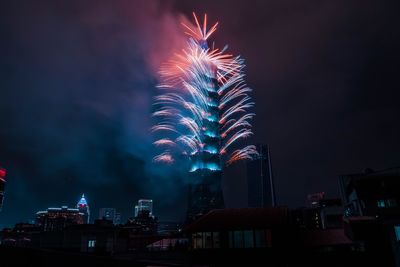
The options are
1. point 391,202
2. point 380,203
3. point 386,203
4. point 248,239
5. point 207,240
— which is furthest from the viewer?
point 380,203

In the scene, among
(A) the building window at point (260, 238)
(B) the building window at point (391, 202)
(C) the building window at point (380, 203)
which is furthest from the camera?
(C) the building window at point (380, 203)

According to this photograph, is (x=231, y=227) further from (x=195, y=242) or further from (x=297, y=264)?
(x=297, y=264)

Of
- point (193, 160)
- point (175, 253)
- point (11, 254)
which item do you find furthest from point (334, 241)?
point (193, 160)

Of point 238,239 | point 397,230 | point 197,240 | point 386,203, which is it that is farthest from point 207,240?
point 386,203

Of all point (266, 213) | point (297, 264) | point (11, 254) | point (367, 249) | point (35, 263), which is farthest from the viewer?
point (266, 213)

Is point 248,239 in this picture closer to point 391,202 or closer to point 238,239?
point 238,239

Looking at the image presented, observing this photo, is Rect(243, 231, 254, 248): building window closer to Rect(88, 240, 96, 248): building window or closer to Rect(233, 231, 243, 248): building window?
Rect(233, 231, 243, 248): building window

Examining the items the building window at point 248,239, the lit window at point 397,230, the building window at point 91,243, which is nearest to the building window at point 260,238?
the building window at point 248,239

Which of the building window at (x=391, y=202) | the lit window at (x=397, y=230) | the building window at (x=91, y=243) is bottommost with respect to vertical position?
the building window at (x=91, y=243)

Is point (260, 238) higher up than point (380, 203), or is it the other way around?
point (380, 203)

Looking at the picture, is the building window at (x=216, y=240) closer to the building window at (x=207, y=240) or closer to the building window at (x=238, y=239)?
the building window at (x=207, y=240)

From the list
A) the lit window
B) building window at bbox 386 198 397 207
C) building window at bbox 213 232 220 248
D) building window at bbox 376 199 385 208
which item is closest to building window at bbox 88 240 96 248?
building window at bbox 213 232 220 248
